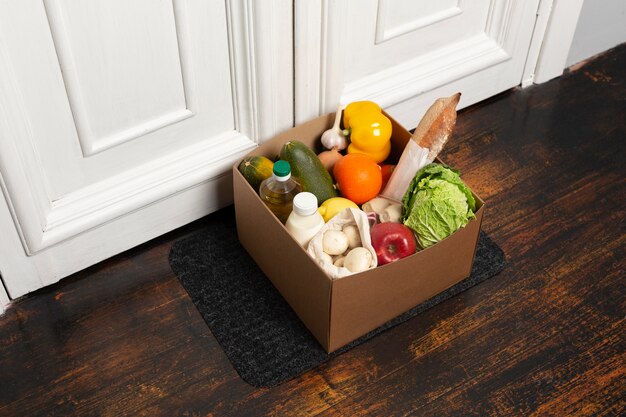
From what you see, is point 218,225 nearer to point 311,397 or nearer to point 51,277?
point 51,277

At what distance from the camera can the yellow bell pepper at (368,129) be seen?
1.57 m

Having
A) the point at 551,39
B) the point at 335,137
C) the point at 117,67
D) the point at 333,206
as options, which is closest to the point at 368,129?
the point at 335,137

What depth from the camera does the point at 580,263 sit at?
1.61 meters

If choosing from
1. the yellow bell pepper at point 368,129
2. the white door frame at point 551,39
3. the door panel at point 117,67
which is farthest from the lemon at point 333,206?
the white door frame at point 551,39

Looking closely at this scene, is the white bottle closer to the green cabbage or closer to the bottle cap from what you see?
the bottle cap

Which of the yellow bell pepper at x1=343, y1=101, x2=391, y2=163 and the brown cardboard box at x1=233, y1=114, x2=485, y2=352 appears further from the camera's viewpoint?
the yellow bell pepper at x1=343, y1=101, x2=391, y2=163

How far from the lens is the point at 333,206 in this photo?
148 cm

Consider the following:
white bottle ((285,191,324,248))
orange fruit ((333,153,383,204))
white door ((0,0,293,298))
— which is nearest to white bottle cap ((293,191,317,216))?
white bottle ((285,191,324,248))

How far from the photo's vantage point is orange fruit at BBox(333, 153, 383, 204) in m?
1.51

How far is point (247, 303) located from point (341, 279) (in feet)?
0.94

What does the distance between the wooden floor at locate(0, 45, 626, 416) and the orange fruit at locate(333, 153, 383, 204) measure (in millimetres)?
253

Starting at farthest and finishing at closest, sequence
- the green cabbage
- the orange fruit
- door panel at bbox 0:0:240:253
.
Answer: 1. the orange fruit
2. the green cabbage
3. door panel at bbox 0:0:240:253

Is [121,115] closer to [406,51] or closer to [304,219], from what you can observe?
[304,219]

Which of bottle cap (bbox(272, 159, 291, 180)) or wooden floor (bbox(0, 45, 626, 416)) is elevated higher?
bottle cap (bbox(272, 159, 291, 180))
